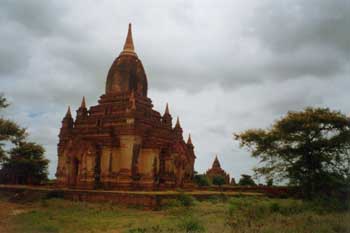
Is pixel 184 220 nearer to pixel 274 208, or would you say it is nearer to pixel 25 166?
pixel 274 208

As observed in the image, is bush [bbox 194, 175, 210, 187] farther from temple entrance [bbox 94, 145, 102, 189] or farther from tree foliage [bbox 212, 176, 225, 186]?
temple entrance [bbox 94, 145, 102, 189]

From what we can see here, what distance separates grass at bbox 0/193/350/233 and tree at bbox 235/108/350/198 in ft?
8.45

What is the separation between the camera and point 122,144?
25.8m

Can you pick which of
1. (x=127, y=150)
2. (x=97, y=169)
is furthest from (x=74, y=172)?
(x=127, y=150)

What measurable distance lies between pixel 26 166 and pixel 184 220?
993 inches

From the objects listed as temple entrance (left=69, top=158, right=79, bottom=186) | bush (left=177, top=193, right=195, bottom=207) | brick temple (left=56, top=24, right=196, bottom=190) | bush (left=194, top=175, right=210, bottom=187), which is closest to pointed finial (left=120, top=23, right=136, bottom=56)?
brick temple (left=56, top=24, right=196, bottom=190)

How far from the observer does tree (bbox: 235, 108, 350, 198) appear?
772 inches

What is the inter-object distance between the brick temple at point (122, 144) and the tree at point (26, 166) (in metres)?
4.90

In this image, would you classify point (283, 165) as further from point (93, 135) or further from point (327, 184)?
point (93, 135)

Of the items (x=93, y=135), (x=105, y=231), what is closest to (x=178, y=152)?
(x=93, y=135)

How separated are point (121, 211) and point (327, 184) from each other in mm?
11855

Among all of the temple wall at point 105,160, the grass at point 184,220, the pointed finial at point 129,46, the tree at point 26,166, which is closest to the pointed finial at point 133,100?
the temple wall at point 105,160

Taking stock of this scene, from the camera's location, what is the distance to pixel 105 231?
12.5 metres

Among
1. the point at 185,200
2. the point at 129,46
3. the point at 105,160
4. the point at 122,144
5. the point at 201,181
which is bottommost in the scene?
the point at 185,200
